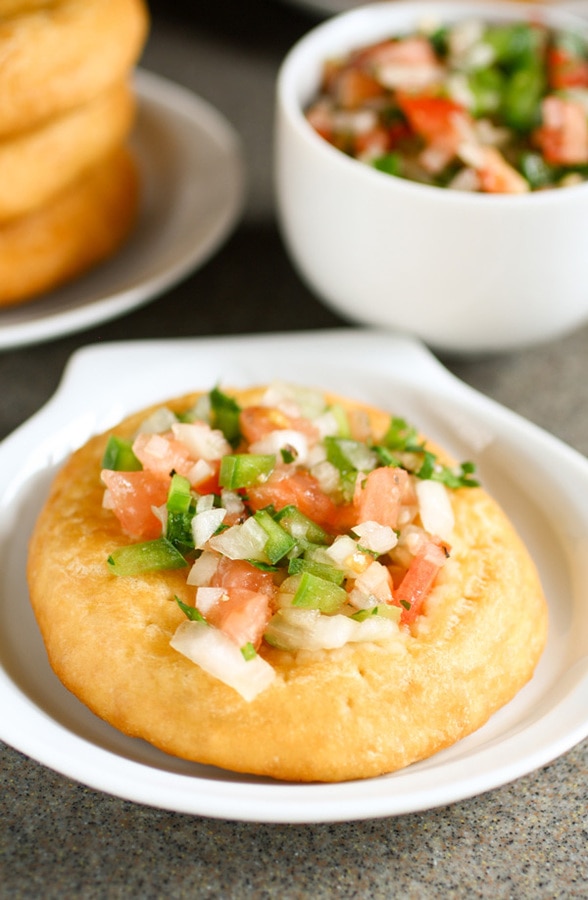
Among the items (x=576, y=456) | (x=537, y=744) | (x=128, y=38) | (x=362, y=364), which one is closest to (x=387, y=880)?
(x=537, y=744)

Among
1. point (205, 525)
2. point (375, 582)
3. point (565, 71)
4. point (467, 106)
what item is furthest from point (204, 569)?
point (565, 71)

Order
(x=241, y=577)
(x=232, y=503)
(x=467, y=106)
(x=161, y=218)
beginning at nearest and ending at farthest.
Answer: (x=241, y=577), (x=232, y=503), (x=467, y=106), (x=161, y=218)

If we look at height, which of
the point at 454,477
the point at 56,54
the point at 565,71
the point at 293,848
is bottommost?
the point at 293,848

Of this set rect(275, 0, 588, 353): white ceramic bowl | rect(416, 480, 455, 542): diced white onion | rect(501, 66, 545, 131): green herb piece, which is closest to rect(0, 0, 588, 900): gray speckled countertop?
rect(416, 480, 455, 542): diced white onion

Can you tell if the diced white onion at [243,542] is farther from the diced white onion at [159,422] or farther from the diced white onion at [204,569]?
the diced white onion at [159,422]

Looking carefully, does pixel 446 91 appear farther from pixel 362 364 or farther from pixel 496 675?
pixel 496 675

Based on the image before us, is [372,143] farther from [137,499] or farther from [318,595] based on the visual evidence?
[318,595]

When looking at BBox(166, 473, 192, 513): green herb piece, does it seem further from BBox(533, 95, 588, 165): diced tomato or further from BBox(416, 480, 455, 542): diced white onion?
BBox(533, 95, 588, 165): diced tomato
